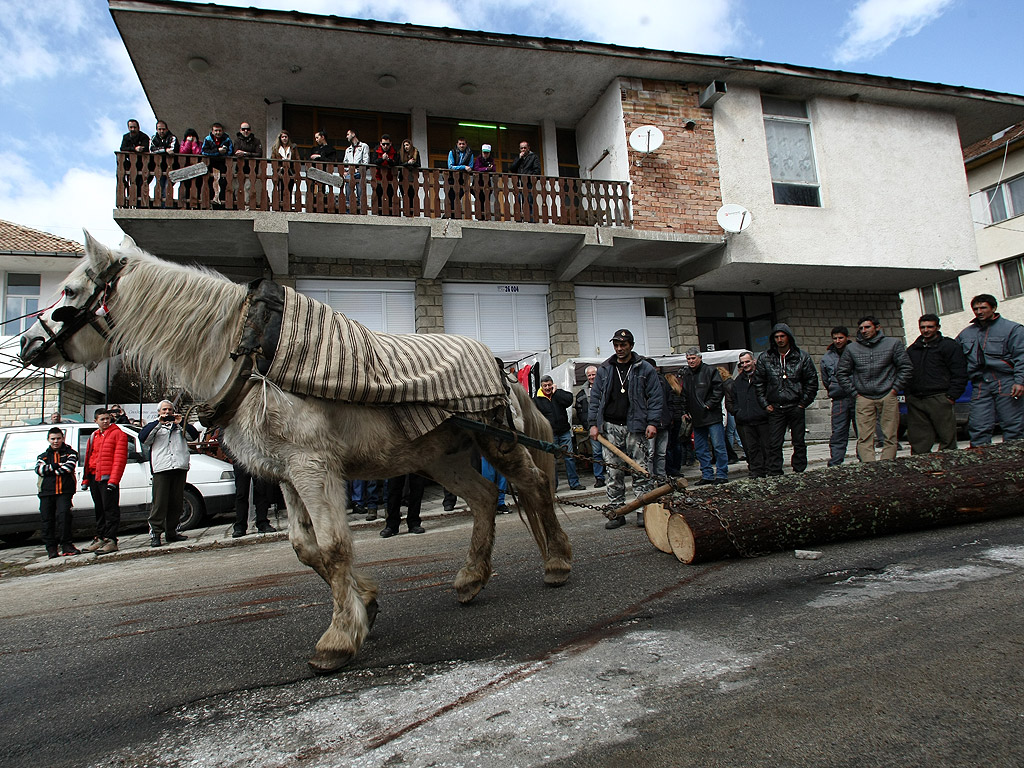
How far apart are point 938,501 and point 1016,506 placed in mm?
801

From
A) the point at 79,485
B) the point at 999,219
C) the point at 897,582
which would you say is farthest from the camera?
the point at 999,219

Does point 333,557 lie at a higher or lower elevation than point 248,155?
lower

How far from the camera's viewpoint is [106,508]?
8.45 meters

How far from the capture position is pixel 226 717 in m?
2.53

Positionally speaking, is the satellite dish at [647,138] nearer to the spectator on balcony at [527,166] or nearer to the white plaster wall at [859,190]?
the white plaster wall at [859,190]

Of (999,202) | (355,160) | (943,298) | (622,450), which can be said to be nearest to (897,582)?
(622,450)

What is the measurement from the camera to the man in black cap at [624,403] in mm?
7172

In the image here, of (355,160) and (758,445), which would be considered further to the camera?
(355,160)

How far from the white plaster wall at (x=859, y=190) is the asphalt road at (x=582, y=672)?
11.8m

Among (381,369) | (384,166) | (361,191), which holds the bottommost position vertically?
(381,369)

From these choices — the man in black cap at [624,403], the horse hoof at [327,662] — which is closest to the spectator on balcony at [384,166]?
the man in black cap at [624,403]

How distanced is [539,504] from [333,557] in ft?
5.45

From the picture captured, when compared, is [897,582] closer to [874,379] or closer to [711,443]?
[874,379]

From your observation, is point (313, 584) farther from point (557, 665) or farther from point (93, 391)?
point (93, 391)
